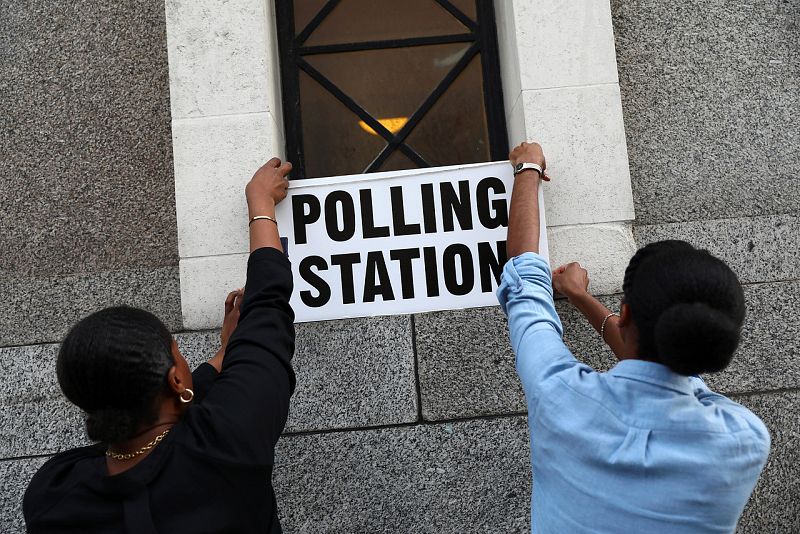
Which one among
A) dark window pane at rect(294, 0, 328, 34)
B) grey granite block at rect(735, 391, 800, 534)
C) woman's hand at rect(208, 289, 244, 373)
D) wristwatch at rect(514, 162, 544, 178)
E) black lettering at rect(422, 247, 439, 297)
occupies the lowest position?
grey granite block at rect(735, 391, 800, 534)

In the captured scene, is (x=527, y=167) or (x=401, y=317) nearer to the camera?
(x=527, y=167)

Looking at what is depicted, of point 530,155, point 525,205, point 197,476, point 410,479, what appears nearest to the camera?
point 197,476

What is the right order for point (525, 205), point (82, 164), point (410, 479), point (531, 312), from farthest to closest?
point (82, 164) → point (410, 479) → point (525, 205) → point (531, 312)

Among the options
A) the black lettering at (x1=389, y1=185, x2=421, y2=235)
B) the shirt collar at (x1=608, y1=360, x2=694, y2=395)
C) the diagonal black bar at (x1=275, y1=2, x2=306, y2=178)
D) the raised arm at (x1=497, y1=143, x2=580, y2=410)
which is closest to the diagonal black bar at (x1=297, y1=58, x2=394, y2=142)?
the diagonal black bar at (x1=275, y1=2, x2=306, y2=178)

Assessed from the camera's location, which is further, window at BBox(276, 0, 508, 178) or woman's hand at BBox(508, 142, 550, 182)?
window at BBox(276, 0, 508, 178)

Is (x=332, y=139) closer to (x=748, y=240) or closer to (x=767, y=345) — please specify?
(x=748, y=240)

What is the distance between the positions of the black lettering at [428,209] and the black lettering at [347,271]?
35 cm

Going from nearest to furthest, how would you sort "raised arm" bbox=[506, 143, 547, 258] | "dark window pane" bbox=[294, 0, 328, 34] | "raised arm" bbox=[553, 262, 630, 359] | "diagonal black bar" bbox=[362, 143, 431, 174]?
"raised arm" bbox=[506, 143, 547, 258], "raised arm" bbox=[553, 262, 630, 359], "diagonal black bar" bbox=[362, 143, 431, 174], "dark window pane" bbox=[294, 0, 328, 34]

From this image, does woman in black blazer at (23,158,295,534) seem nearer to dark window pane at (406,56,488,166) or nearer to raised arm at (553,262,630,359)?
raised arm at (553,262,630,359)

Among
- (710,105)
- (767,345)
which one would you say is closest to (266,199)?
(710,105)

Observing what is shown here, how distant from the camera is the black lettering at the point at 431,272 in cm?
350

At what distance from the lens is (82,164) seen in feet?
12.4

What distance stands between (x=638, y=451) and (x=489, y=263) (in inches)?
67.2

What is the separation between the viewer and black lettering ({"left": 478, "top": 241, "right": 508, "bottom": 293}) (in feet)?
11.4
